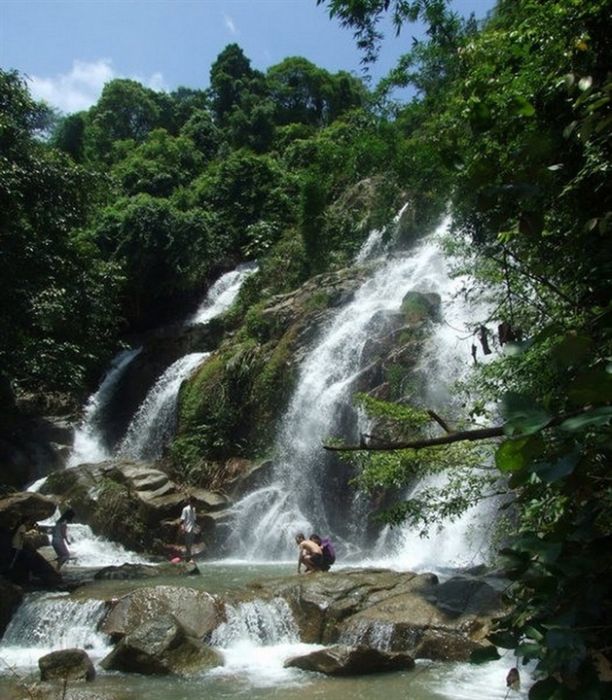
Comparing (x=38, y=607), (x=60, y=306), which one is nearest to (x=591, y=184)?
(x=38, y=607)

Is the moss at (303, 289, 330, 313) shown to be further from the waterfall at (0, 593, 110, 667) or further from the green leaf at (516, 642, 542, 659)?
the green leaf at (516, 642, 542, 659)

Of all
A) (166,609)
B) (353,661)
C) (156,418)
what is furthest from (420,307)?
(353,661)

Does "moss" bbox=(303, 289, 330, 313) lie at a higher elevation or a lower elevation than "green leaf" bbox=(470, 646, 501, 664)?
higher

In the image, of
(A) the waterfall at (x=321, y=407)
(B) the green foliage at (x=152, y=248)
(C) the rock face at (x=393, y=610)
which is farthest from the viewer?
(B) the green foliage at (x=152, y=248)

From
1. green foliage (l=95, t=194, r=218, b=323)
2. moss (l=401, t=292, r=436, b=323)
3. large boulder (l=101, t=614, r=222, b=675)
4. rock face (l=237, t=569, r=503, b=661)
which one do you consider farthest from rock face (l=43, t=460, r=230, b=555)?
green foliage (l=95, t=194, r=218, b=323)

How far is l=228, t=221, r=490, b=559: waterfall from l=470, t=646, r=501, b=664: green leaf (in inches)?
469

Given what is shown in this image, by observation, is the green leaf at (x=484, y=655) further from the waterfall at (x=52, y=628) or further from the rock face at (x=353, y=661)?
the waterfall at (x=52, y=628)

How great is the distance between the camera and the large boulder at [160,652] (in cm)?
827

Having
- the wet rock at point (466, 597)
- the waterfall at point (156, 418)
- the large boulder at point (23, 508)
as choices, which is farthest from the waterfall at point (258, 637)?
the waterfall at point (156, 418)

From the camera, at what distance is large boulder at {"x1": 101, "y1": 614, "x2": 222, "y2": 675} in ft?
27.1

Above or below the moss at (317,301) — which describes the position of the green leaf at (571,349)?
below

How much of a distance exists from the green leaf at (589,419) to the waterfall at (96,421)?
2185 centimetres

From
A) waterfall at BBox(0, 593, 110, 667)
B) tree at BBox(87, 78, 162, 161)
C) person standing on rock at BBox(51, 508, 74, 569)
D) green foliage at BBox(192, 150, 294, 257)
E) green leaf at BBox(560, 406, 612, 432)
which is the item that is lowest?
waterfall at BBox(0, 593, 110, 667)

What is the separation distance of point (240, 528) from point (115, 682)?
8.10 meters
